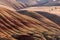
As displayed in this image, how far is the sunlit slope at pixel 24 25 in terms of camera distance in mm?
58463

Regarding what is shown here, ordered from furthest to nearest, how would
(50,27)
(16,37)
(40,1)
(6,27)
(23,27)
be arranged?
(40,1) < (50,27) < (23,27) < (6,27) < (16,37)

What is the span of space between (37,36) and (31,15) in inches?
911

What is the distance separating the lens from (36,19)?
75.3 meters

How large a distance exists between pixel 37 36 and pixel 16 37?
18.5 ft

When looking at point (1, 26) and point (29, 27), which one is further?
point (29, 27)

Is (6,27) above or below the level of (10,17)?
below

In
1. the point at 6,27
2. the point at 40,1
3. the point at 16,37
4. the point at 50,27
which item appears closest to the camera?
the point at 16,37

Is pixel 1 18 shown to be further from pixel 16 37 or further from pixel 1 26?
pixel 16 37

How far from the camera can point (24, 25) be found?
216 feet

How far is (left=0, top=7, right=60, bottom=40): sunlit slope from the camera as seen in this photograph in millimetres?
58463

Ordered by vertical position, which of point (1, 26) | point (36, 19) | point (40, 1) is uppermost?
point (40, 1)

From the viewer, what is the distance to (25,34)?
5678 centimetres

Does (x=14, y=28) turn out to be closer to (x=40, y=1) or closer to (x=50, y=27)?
(x=50, y=27)

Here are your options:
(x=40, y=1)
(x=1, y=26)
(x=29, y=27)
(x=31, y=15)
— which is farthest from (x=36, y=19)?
(x=40, y=1)
